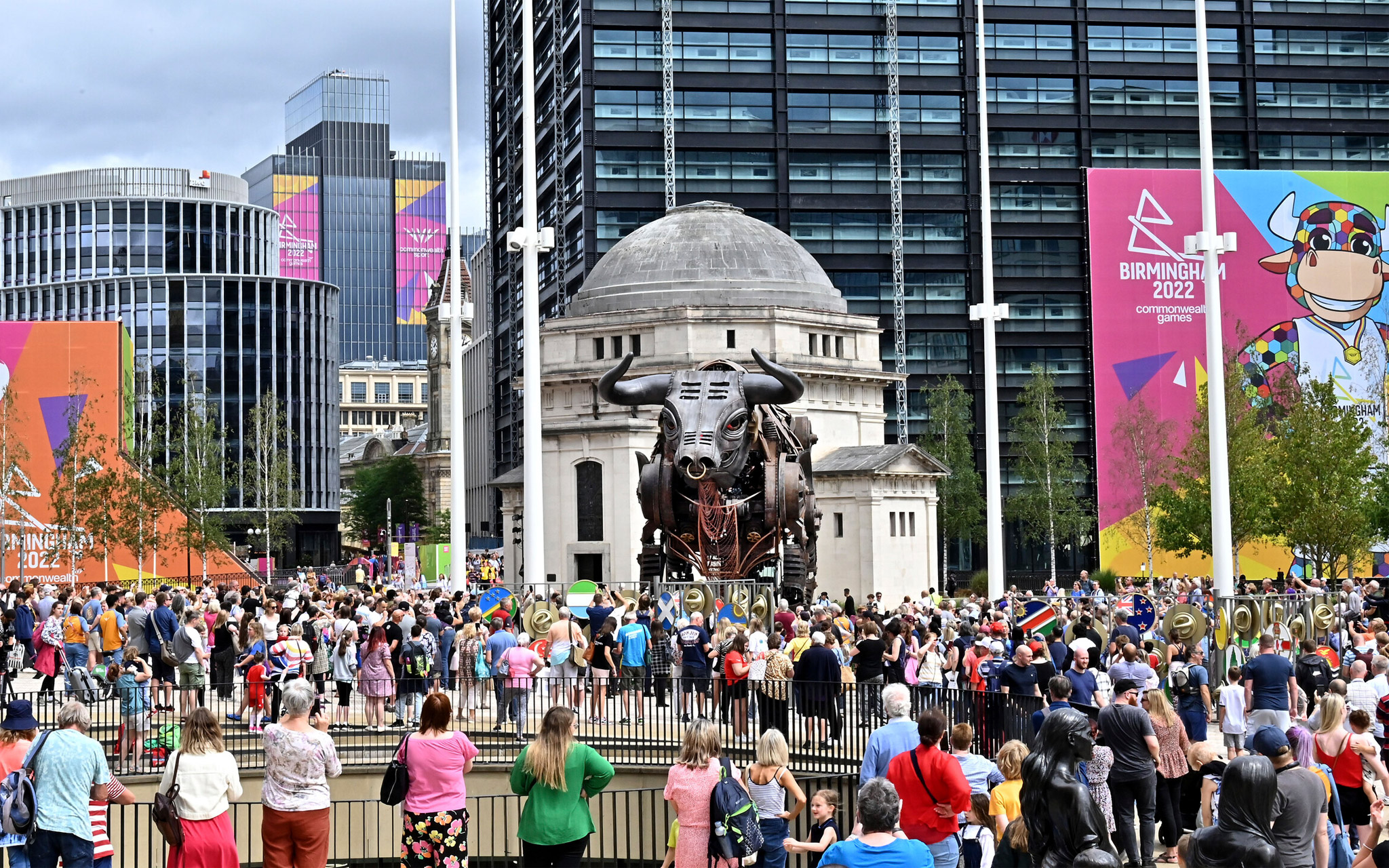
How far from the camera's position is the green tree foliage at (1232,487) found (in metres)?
55.2

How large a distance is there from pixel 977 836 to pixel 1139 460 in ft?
216

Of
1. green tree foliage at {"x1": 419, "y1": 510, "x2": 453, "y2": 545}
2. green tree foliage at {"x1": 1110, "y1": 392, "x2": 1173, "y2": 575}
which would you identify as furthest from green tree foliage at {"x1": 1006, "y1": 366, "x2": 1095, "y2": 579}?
green tree foliage at {"x1": 419, "y1": 510, "x2": 453, "y2": 545}


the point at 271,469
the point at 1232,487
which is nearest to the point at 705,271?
the point at 1232,487

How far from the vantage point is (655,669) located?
2339 centimetres

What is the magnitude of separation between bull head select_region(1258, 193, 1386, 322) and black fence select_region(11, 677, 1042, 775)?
6318 cm

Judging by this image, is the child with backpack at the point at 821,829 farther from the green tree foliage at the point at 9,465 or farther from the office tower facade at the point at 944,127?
the office tower facade at the point at 944,127

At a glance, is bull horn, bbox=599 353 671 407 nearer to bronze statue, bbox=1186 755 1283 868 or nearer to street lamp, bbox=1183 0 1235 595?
street lamp, bbox=1183 0 1235 595

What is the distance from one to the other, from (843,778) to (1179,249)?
215 ft

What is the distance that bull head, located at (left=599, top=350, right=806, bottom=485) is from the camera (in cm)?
3183

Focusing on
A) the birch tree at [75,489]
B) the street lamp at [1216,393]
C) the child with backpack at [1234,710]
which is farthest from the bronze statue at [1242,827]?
the birch tree at [75,489]

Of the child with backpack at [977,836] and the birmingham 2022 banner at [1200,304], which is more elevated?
the birmingham 2022 banner at [1200,304]

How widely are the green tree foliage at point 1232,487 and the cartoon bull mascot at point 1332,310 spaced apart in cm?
736

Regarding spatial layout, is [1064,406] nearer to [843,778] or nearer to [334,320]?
[334,320]

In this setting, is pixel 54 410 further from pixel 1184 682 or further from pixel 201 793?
pixel 201 793
